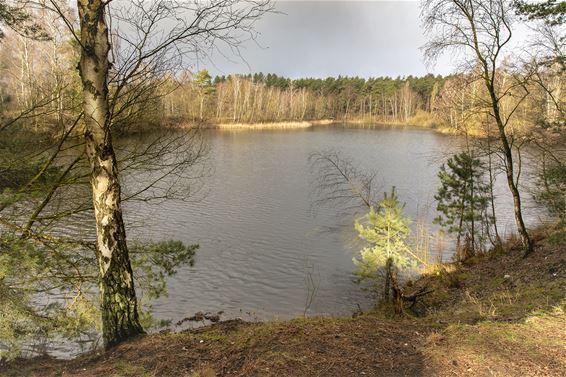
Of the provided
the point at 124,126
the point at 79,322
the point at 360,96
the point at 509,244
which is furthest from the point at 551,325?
the point at 360,96

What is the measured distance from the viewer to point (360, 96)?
9988 centimetres

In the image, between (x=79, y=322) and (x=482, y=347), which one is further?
(x=79, y=322)

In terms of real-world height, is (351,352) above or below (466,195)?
below

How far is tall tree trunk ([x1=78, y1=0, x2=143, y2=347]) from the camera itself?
440 cm

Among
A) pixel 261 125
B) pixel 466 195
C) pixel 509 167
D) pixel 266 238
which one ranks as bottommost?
pixel 266 238

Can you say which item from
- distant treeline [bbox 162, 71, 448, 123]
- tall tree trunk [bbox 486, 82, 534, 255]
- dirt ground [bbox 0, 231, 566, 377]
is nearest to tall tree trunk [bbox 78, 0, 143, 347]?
dirt ground [bbox 0, 231, 566, 377]

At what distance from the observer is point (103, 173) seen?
177 inches

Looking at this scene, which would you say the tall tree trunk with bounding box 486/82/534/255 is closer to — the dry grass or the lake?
the lake

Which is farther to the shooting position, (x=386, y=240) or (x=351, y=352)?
(x=386, y=240)

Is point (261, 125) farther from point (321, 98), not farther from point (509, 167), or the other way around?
point (509, 167)

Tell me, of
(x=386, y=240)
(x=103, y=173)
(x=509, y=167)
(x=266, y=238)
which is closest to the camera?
(x=103, y=173)

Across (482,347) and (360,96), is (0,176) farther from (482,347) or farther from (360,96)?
(360,96)

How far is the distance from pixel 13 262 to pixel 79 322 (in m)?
1.15

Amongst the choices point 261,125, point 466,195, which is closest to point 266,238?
point 466,195
